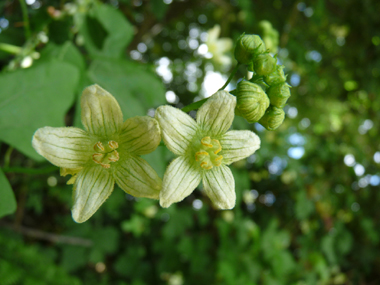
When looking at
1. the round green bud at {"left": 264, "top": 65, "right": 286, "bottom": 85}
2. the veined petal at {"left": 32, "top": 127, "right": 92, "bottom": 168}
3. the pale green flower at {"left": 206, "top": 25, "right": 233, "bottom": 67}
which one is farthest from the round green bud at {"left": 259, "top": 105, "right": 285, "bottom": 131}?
the pale green flower at {"left": 206, "top": 25, "right": 233, "bottom": 67}

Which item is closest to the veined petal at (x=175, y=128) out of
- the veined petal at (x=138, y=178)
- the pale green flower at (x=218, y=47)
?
the veined petal at (x=138, y=178)

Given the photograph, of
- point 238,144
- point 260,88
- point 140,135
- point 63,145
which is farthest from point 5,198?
point 260,88

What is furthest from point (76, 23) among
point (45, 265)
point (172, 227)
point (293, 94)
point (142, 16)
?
point (293, 94)

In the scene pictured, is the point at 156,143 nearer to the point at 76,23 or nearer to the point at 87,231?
the point at 76,23

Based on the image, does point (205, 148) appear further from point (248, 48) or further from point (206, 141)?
point (248, 48)

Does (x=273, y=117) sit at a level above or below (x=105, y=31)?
above

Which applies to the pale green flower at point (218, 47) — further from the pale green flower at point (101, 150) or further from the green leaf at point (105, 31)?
the pale green flower at point (101, 150)

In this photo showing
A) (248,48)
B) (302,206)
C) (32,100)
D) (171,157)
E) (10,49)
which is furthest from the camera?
(302,206)
